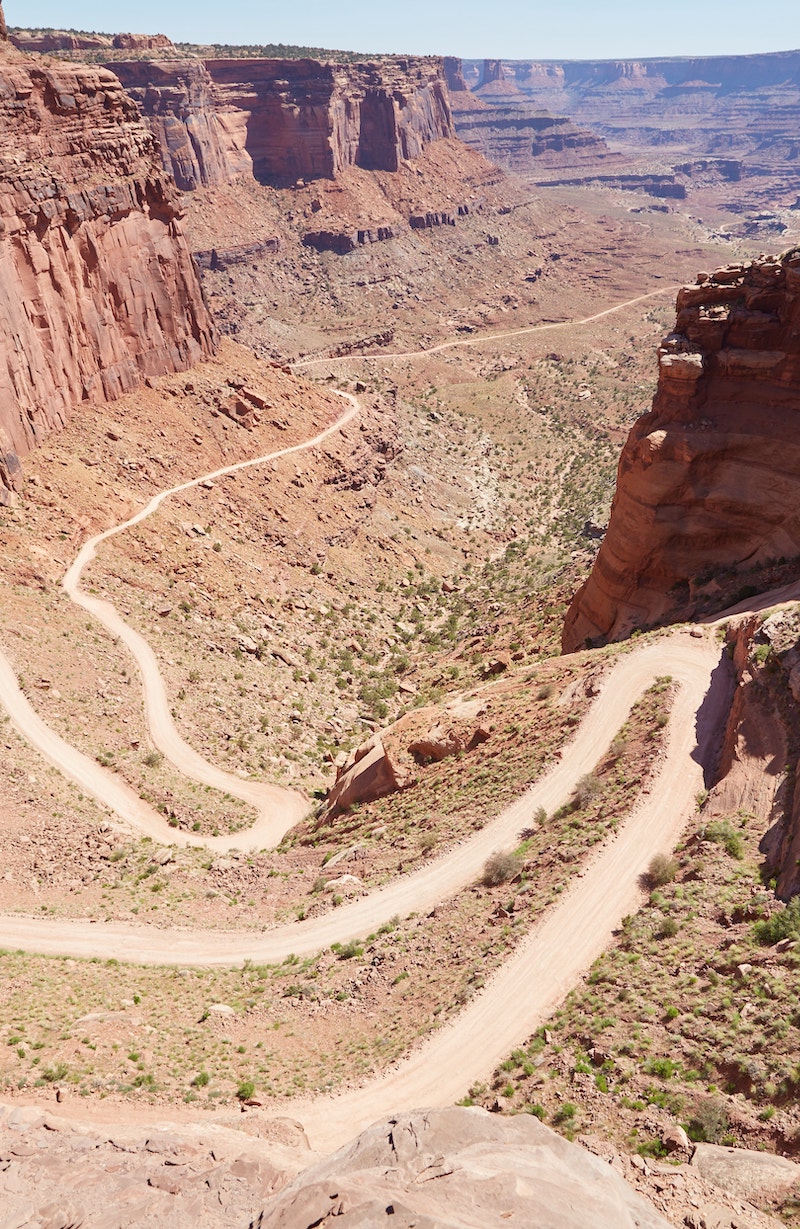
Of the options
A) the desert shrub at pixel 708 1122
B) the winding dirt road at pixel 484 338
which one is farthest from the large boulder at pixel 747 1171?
the winding dirt road at pixel 484 338

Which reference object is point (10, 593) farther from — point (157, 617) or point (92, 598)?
point (157, 617)

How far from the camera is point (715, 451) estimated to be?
36750 millimetres

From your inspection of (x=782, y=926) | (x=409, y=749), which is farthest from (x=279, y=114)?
(x=782, y=926)

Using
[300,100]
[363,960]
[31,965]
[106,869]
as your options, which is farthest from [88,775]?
[300,100]

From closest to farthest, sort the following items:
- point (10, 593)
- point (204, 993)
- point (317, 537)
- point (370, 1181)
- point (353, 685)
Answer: point (370, 1181) < point (204, 993) < point (10, 593) < point (353, 685) < point (317, 537)

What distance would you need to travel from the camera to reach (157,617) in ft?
165

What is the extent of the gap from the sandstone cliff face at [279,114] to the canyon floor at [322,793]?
6609cm

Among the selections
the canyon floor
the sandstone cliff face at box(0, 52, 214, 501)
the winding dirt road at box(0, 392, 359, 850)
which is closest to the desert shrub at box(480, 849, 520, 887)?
the canyon floor

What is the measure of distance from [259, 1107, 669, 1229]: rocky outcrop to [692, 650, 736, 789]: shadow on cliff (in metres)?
14.0

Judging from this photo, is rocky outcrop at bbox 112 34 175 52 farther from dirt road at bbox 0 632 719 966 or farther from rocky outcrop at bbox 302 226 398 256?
dirt road at bbox 0 632 719 966

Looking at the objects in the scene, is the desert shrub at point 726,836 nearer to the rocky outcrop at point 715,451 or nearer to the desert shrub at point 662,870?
the desert shrub at point 662,870

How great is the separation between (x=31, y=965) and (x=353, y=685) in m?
29.5

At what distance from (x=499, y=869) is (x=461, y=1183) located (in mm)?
13069

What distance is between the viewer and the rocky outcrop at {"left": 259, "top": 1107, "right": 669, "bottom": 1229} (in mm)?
12180
